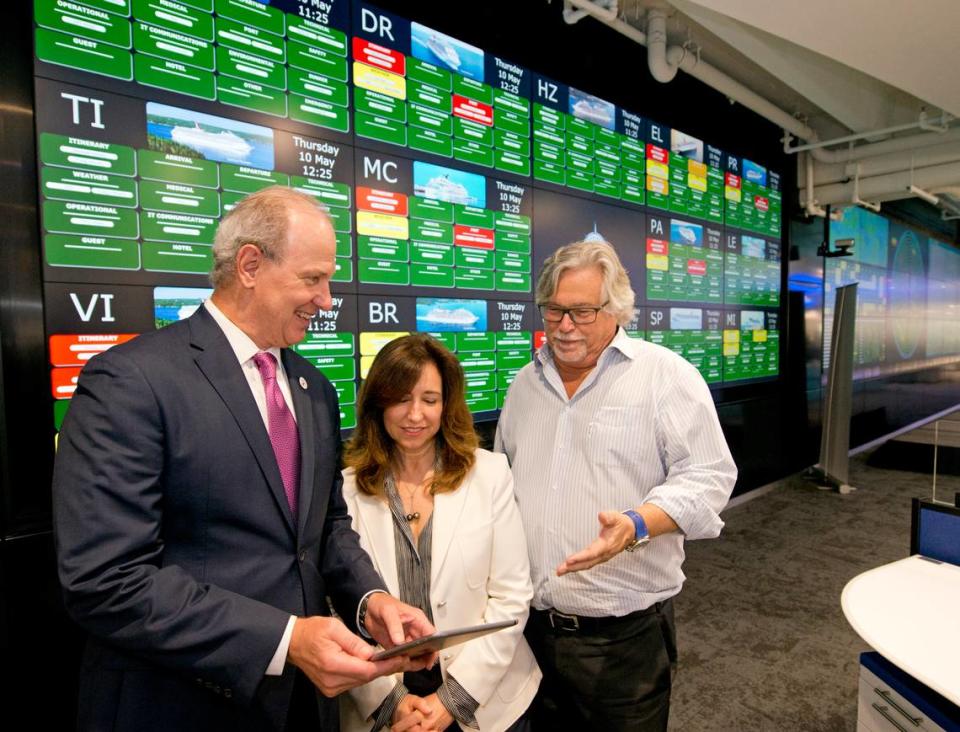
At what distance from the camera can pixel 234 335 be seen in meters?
1.16

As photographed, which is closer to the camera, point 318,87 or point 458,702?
point 458,702

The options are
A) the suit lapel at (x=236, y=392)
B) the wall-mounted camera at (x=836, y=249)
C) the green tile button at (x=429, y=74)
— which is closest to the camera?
the suit lapel at (x=236, y=392)

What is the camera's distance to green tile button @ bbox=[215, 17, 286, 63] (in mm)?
1979

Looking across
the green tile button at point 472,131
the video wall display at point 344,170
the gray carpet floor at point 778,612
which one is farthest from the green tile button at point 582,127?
the gray carpet floor at point 778,612

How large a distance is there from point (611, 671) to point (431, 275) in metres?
1.82

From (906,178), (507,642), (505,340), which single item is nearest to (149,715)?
(507,642)

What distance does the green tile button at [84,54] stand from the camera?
1624 mm

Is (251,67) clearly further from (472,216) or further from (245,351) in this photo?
(245,351)

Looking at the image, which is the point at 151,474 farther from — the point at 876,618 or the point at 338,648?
the point at 876,618

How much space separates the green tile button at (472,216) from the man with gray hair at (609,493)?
49.7 inches

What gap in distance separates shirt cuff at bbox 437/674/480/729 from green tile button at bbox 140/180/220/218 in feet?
5.53

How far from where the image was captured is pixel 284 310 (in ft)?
3.87

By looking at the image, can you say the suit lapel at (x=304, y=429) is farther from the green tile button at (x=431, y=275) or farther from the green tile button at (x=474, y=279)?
the green tile button at (x=474, y=279)

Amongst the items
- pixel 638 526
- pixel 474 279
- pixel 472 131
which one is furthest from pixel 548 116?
pixel 638 526
